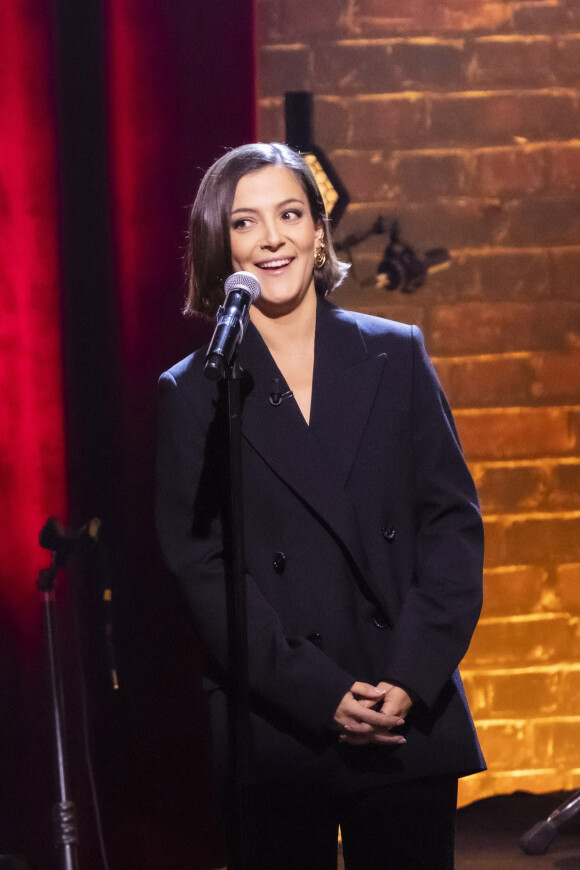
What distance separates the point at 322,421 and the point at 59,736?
99 centimetres

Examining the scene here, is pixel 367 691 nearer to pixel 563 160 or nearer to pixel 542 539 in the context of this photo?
pixel 542 539

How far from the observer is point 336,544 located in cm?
150

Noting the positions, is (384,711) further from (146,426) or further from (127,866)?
(127,866)

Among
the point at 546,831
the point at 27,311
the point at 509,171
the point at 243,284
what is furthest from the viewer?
the point at 509,171

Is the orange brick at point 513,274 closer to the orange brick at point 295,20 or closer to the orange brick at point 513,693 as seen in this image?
the orange brick at point 295,20

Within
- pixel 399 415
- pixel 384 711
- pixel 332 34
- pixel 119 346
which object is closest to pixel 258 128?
pixel 332 34

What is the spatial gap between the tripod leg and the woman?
1177mm

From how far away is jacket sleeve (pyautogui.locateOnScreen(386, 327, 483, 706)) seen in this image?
4.75 feet

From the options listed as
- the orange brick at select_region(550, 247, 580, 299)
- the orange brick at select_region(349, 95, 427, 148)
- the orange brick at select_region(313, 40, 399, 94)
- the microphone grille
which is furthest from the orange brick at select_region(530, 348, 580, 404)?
the microphone grille

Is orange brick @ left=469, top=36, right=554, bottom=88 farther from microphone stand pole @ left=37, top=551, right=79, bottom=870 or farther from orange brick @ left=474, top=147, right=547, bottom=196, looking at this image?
microphone stand pole @ left=37, top=551, right=79, bottom=870

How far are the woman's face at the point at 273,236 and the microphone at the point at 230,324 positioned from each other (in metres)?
0.21

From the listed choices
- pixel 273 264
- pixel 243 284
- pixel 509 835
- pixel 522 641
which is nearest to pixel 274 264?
pixel 273 264

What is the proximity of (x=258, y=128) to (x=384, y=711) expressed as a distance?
1759mm

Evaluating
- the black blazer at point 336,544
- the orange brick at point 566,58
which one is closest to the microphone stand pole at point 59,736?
the black blazer at point 336,544
